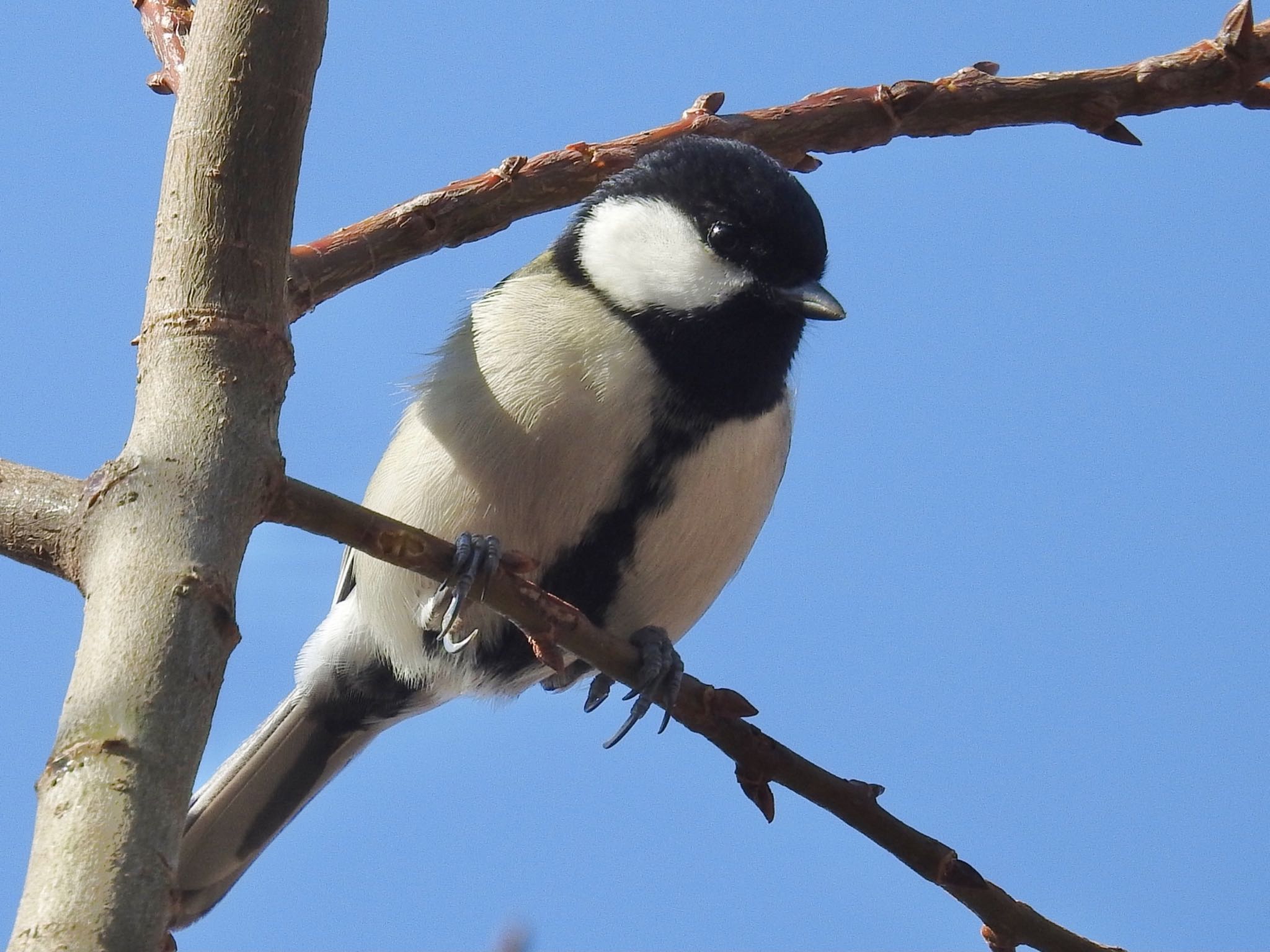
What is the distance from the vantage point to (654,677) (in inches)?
69.3

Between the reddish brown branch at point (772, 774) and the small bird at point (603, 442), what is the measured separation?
225mm

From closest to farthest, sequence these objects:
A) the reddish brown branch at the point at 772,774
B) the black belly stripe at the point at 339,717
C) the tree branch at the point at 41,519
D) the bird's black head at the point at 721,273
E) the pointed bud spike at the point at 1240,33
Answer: the tree branch at the point at 41,519
the reddish brown branch at the point at 772,774
the pointed bud spike at the point at 1240,33
the bird's black head at the point at 721,273
the black belly stripe at the point at 339,717

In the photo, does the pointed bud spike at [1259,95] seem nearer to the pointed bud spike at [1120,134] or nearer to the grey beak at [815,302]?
the pointed bud spike at [1120,134]

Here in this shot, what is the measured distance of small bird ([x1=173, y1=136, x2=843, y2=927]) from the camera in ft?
5.98

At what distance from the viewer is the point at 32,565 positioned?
1218 millimetres

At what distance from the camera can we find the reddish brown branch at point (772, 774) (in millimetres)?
1398

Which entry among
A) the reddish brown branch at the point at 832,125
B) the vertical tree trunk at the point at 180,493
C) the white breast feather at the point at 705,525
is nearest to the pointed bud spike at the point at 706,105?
the reddish brown branch at the point at 832,125

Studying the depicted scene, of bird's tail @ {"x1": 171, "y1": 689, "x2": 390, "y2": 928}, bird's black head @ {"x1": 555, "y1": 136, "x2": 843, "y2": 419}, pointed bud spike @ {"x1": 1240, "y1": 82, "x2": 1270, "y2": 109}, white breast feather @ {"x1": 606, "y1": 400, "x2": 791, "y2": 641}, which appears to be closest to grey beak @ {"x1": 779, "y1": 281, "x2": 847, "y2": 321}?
bird's black head @ {"x1": 555, "y1": 136, "x2": 843, "y2": 419}

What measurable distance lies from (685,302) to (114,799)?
1.19 m

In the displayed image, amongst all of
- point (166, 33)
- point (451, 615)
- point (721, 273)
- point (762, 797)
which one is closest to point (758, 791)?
point (762, 797)

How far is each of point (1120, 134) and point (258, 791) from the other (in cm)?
159

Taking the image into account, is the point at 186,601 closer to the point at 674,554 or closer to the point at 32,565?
the point at 32,565

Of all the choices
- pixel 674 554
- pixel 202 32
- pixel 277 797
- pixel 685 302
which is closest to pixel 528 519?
pixel 674 554

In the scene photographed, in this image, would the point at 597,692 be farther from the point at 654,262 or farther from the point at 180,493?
the point at 180,493
